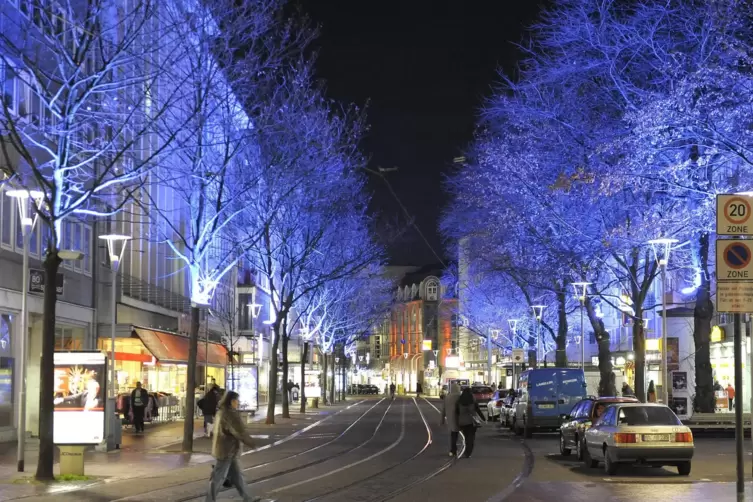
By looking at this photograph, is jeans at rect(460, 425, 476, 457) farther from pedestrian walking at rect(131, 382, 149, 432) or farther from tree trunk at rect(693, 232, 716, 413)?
pedestrian walking at rect(131, 382, 149, 432)

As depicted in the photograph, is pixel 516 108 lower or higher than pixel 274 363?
higher

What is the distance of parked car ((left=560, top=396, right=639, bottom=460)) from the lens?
2578 centimetres

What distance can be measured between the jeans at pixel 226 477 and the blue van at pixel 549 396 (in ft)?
74.4

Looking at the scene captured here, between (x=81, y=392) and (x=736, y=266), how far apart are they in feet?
44.8

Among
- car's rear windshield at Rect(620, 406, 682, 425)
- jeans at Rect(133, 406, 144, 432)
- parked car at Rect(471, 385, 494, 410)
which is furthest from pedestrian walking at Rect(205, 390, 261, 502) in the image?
parked car at Rect(471, 385, 494, 410)

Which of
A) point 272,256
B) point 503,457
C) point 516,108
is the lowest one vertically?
point 503,457

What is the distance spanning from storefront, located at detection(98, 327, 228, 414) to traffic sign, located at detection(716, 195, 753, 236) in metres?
29.5

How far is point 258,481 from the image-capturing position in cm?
2122

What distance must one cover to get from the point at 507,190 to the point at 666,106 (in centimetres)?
1702

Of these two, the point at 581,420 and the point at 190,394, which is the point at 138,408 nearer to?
the point at 190,394

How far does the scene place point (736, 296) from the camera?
1348 cm

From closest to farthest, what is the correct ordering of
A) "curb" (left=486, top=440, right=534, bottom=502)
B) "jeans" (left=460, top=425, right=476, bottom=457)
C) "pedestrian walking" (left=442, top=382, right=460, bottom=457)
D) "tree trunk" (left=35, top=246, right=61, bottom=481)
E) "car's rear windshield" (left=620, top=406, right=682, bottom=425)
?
"curb" (left=486, top=440, right=534, bottom=502)
"tree trunk" (left=35, top=246, right=61, bottom=481)
"car's rear windshield" (left=620, top=406, right=682, bottom=425)
"jeans" (left=460, top=425, right=476, bottom=457)
"pedestrian walking" (left=442, top=382, right=460, bottom=457)

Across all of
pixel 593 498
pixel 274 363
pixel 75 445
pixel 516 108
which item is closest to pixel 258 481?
pixel 75 445

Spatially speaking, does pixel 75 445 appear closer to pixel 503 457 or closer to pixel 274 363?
pixel 503 457
